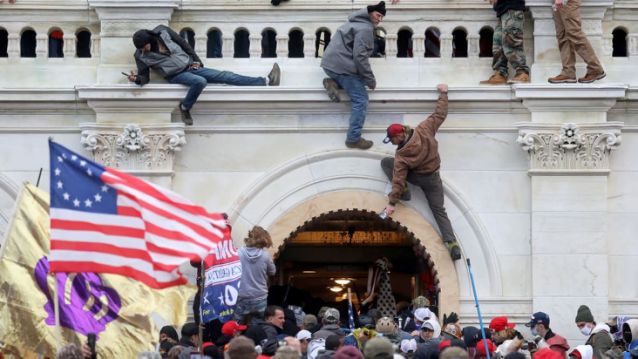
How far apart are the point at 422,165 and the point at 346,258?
5790mm

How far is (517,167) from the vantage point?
27.9 metres

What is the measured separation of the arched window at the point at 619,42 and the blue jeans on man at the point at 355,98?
342 centimetres

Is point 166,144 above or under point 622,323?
above

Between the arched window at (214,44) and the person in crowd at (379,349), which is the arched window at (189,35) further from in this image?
the person in crowd at (379,349)

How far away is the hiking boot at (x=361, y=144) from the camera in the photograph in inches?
1097

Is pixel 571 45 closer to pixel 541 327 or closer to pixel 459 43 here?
pixel 459 43

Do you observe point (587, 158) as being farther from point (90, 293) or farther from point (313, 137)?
point (90, 293)

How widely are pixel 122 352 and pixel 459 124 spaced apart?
23.2 feet

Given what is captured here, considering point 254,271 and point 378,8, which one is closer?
point 254,271

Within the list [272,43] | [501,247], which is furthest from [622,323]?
[272,43]

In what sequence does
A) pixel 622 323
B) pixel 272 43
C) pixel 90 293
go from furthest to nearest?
pixel 272 43, pixel 622 323, pixel 90 293

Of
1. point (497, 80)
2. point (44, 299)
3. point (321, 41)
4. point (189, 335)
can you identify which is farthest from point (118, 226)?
point (497, 80)

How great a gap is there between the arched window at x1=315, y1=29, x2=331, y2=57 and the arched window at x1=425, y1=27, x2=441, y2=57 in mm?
1310

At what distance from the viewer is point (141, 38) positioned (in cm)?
2741
